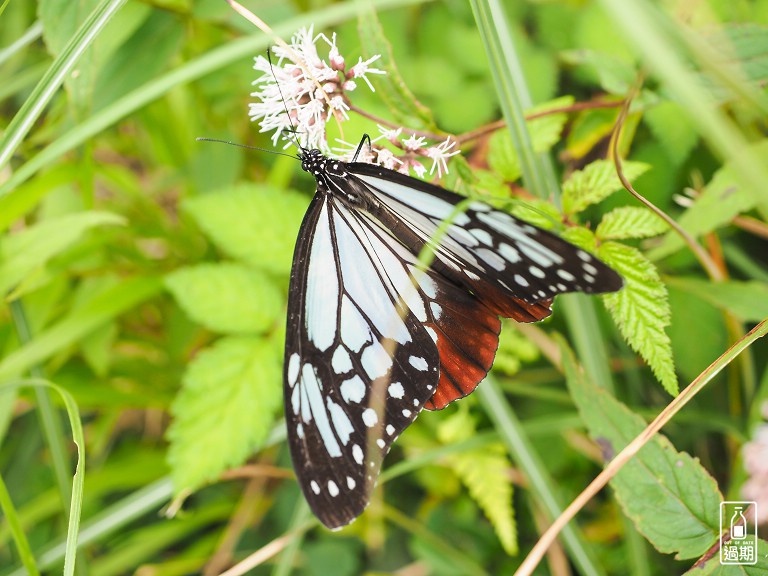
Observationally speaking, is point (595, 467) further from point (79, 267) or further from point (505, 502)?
point (79, 267)

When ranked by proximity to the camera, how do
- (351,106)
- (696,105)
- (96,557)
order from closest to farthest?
(696,105), (351,106), (96,557)

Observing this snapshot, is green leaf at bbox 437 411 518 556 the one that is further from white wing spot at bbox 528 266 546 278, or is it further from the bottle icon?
white wing spot at bbox 528 266 546 278

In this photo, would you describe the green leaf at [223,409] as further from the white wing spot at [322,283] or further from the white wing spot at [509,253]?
the white wing spot at [509,253]

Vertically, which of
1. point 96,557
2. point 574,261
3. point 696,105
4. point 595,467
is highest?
point 696,105

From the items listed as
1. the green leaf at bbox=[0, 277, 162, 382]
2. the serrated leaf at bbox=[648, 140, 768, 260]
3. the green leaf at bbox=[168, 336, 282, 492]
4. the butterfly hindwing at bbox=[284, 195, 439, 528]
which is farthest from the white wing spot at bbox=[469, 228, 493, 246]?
the green leaf at bbox=[0, 277, 162, 382]

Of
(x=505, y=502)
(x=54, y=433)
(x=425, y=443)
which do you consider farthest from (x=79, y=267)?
(x=505, y=502)
